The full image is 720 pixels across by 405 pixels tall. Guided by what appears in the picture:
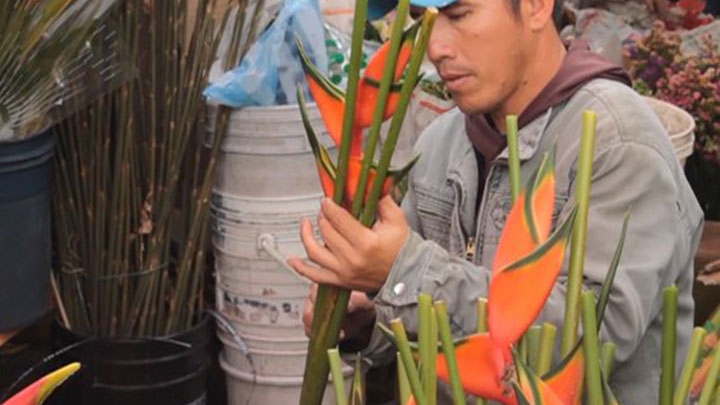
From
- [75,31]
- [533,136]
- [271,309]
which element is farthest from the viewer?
[271,309]

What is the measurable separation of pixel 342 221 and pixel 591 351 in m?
0.33

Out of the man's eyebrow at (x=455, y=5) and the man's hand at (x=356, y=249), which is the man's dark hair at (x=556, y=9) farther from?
the man's hand at (x=356, y=249)

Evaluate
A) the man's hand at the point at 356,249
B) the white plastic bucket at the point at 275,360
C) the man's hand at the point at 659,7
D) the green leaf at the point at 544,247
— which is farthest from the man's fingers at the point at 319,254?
the man's hand at the point at 659,7

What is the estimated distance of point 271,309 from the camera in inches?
131

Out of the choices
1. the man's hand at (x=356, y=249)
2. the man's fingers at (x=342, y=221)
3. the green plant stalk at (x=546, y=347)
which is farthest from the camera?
the man's hand at (x=356, y=249)

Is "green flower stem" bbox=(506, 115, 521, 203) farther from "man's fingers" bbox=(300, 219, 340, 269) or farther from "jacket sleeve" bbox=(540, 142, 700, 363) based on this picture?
"jacket sleeve" bbox=(540, 142, 700, 363)

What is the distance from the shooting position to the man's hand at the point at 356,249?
3.80 ft

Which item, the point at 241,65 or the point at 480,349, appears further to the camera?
the point at 241,65

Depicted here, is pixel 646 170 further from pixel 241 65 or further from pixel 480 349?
pixel 241 65

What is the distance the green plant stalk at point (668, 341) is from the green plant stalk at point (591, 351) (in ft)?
0.13

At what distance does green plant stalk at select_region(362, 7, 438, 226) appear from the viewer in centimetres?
89

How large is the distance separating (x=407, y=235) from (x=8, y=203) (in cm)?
173

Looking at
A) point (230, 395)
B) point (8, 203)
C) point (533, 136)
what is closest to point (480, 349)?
point (533, 136)

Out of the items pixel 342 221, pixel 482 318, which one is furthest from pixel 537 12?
pixel 482 318
